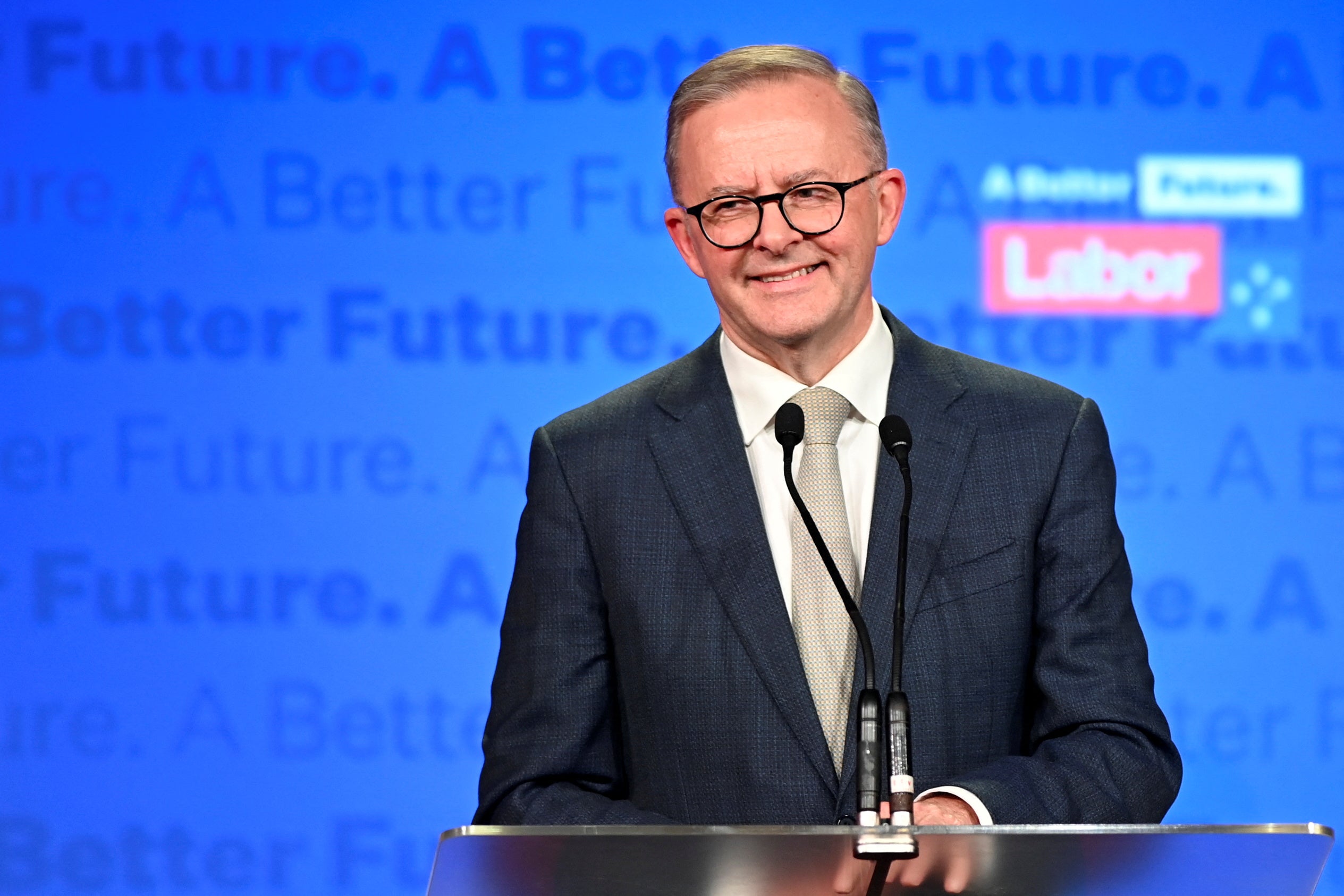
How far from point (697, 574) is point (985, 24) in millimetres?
2199

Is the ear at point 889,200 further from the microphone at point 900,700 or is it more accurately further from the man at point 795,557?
the microphone at point 900,700

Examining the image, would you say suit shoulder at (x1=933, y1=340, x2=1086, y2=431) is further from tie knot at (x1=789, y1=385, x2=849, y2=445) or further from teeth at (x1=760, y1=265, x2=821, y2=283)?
teeth at (x1=760, y1=265, x2=821, y2=283)

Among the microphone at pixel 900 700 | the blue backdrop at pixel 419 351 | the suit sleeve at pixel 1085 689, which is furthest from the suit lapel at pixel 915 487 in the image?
the blue backdrop at pixel 419 351

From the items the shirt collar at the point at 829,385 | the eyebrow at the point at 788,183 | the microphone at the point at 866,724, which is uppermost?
the eyebrow at the point at 788,183

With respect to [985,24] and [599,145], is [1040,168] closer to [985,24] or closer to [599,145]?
[985,24]

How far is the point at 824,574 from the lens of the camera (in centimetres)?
210

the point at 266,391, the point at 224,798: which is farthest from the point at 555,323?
the point at 224,798

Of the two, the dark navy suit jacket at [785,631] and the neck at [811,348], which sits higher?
the neck at [811,348]

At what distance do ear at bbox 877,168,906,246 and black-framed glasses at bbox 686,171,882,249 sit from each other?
4.8 inches

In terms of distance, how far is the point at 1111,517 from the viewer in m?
2.14

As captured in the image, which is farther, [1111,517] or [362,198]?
[362,198]

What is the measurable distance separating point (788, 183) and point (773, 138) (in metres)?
0.06

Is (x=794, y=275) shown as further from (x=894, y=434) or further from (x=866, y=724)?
(x=866, y=724)

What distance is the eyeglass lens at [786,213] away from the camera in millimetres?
2123
